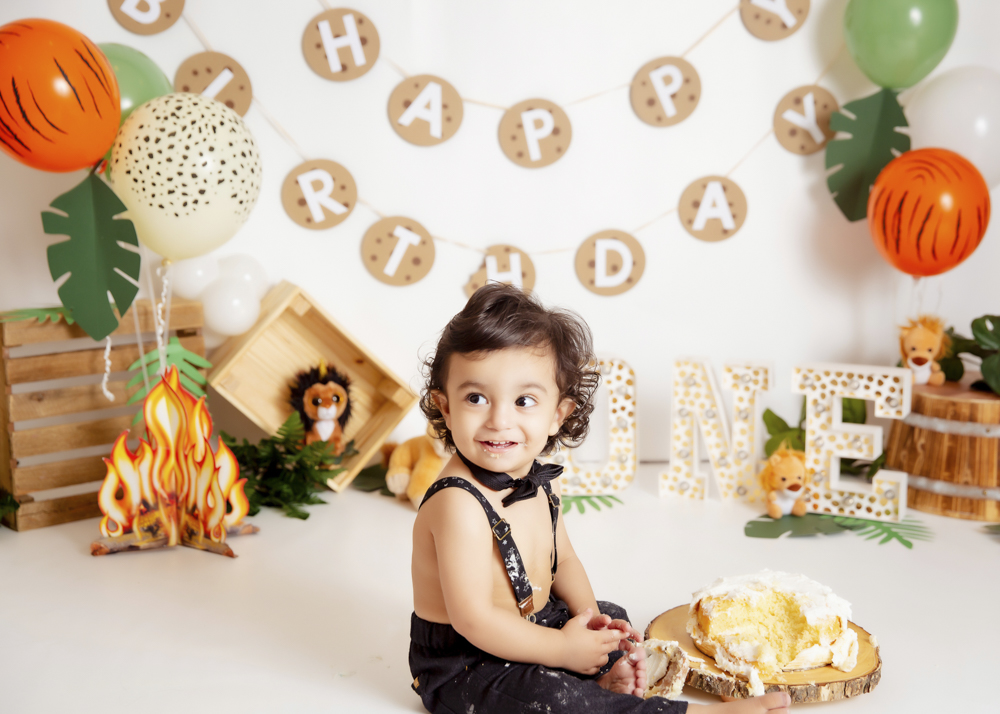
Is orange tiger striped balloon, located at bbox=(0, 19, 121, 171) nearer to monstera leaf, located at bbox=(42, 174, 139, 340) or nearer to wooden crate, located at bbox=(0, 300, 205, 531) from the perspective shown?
monstera leaf, located at bbox=(42, 174, 139, 340)

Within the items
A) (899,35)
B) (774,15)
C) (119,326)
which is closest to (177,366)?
(119,326)

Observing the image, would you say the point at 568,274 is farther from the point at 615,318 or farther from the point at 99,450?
the point at 99,450

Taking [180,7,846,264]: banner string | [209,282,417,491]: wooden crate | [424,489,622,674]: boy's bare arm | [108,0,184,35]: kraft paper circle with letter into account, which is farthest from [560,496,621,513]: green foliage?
[108,0,184,35]: kraft paper circle with letter

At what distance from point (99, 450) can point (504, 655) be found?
159 centimetres

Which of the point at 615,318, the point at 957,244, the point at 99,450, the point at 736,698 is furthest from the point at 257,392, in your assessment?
the point at 957,244

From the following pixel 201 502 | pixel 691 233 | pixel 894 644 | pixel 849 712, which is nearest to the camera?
pixel 849 712

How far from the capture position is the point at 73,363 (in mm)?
2320

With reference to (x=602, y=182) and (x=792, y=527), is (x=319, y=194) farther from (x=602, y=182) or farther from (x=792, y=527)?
(x=792, y=527)

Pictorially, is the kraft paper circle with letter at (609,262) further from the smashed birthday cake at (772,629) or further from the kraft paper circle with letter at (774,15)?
the smashed birthday cake at (772,629)

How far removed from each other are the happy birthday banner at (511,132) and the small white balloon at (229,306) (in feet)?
1.10

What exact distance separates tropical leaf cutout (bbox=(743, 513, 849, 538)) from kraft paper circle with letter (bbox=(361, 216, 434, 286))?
123 centimetres

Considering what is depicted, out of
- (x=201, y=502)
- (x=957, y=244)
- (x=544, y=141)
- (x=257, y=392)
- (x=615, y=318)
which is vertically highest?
(x=544, y=141)

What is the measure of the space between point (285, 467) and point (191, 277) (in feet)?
1.95

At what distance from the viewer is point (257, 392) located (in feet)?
8.46
